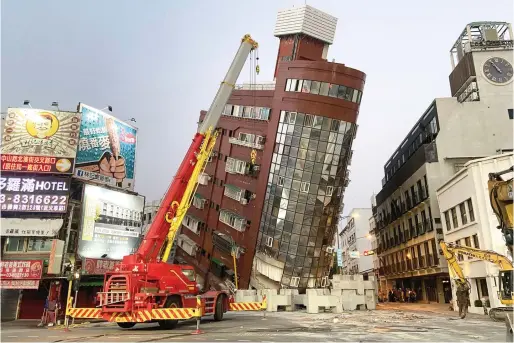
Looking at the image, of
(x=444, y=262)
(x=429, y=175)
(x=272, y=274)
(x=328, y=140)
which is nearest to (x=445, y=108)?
(x=429, y=175)

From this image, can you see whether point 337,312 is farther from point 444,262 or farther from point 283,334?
point 444,262

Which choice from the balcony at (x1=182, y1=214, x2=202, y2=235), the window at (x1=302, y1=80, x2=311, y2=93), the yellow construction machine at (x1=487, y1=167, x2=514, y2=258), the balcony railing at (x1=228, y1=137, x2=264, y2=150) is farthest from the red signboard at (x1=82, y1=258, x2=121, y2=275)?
the yellow construction machine at (x1=487, y1=167, x2=514, y2=258)

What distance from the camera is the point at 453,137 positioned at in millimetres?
43188

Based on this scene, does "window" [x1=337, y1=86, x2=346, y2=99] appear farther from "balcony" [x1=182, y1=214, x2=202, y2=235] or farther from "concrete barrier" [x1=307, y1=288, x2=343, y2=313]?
"balcony" [x1=182, y1=214, x2=202, y2=235]

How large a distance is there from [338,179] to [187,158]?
81.8ft

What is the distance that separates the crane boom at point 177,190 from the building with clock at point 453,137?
24303mm

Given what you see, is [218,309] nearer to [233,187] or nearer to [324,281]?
[233,187]

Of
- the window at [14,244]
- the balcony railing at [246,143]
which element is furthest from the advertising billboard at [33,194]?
the balcony railing at [246,143]

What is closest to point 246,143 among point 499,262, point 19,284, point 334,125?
point 334,125

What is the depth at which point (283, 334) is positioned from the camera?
17.1 meters

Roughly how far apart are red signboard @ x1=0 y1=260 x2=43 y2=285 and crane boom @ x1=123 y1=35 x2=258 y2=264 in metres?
12.3

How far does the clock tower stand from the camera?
Result: 4456 centimetres

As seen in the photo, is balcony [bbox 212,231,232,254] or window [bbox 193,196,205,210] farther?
window [bbox 193,196,205,210]

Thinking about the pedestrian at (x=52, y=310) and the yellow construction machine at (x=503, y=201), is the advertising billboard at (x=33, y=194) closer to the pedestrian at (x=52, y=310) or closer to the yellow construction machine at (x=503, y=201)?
the pedestrian at (x=52, y=310)
